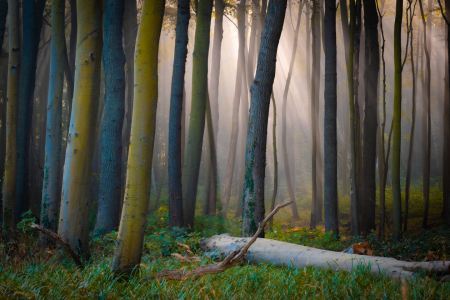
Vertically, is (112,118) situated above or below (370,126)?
above

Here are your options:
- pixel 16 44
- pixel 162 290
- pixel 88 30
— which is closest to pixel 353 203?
pixel 162 290

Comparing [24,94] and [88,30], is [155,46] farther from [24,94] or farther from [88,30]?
[24,94]

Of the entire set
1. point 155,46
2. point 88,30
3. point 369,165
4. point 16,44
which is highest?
point 16,44

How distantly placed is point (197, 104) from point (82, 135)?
4598 millimetres

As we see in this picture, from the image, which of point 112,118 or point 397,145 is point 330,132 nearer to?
point 397,145

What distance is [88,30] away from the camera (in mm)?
3736

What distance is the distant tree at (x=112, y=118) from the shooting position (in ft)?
24.6

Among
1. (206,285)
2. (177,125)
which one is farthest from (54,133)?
(206,285)

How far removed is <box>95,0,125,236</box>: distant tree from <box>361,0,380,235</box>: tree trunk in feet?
25.0

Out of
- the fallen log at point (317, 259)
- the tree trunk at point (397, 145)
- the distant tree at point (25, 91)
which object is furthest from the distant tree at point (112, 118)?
the tree trunk at point (397, 145)

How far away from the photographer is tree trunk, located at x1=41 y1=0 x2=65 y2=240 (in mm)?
5902

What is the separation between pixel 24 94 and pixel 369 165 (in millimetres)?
11794

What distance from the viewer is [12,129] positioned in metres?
6.42

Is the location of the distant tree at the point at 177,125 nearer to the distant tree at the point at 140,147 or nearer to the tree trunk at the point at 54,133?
the tree trunk at the point at 54,133
